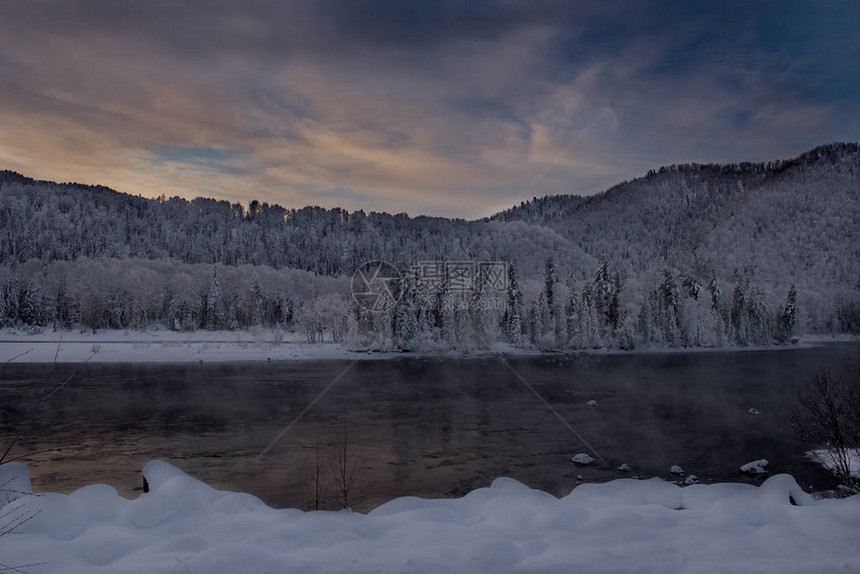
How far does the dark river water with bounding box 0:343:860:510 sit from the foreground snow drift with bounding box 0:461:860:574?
7.71 metres

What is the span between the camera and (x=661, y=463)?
78.1 ft

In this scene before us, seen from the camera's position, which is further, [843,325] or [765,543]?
[843,325]

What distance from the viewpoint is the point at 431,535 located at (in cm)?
923

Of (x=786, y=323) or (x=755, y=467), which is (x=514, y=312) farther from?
(x=755, y=467)

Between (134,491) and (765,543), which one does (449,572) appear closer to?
(765,543)

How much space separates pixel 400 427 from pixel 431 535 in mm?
23088

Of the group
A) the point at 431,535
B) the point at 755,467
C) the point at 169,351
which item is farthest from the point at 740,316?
the point at 431,535

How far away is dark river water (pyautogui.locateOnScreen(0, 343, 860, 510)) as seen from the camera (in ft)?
71.3

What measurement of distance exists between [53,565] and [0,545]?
135 cm

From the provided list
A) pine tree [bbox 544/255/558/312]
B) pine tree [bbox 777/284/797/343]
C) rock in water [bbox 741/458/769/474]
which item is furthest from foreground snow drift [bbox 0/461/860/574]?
pine tree [bbox 777/284/797/343]

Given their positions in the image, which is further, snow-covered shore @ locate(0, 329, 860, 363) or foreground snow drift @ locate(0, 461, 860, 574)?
snow-covered shore @ locate(0, 329, 860, 363)

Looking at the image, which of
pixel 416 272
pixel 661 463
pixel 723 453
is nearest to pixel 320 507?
pixel 661 463

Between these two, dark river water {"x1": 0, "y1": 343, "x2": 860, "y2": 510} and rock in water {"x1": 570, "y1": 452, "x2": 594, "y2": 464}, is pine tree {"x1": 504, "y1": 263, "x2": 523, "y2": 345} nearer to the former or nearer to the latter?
dark river water {"x1": 0, "y1": 343, "x2": 860, "y2": 510}

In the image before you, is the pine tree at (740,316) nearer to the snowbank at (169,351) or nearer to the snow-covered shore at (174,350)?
the snow-covered shore at (174,350)
